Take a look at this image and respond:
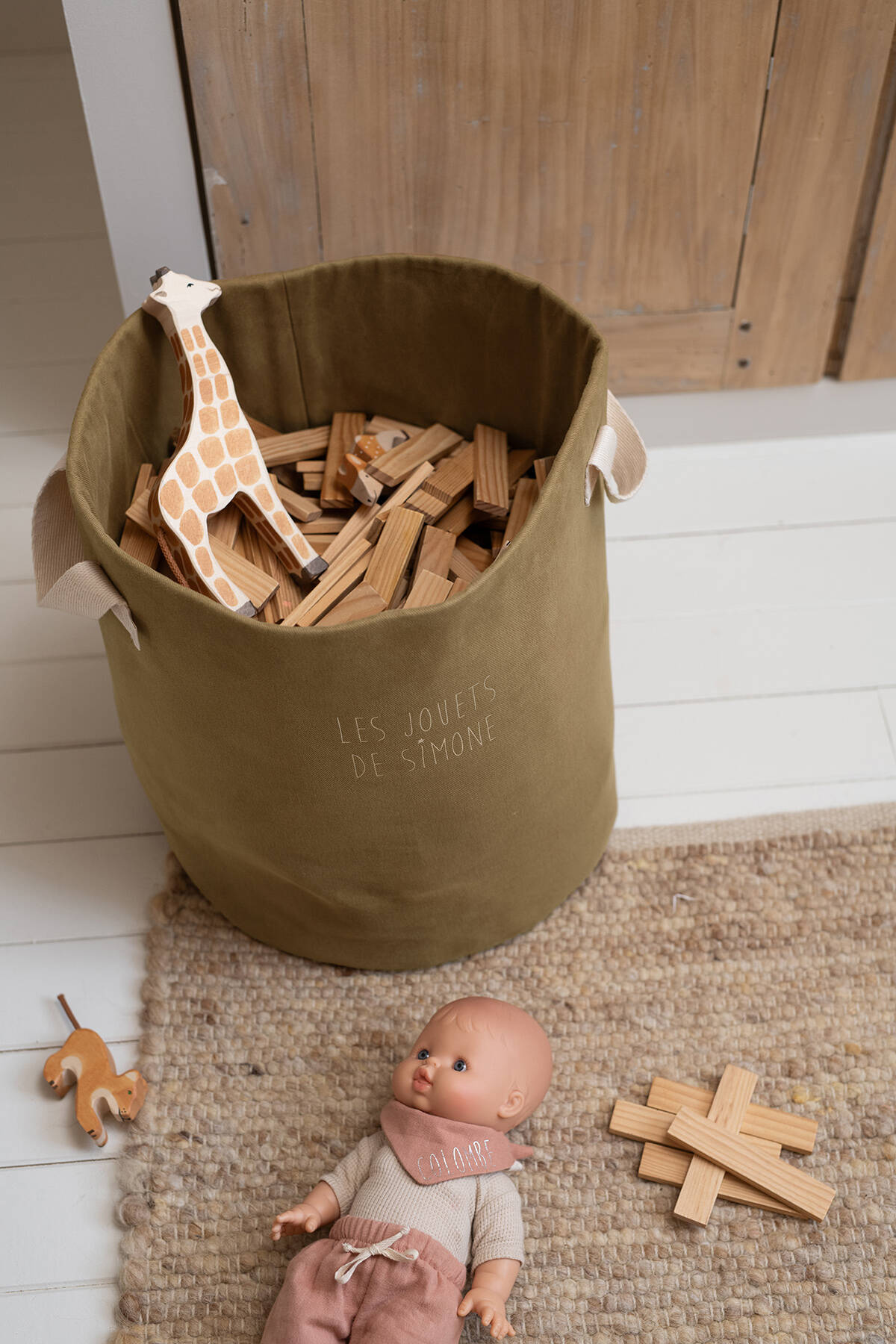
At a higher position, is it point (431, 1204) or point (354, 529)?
point (354, 529)

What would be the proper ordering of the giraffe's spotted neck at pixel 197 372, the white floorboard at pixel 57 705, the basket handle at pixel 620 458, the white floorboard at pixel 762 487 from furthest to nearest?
1. the white floorboard at pixel 762 487
2. the white floorboard at pixel 57 705
3. the giraffe's spotted neck at pixel 197 372
4. the basket handle at pixel 620 458

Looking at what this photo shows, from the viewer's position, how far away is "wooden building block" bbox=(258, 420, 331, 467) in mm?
1231

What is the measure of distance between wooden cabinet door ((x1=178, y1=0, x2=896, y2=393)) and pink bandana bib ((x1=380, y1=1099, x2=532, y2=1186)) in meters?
0.98

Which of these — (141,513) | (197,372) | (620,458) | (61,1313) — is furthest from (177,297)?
(61,1313)

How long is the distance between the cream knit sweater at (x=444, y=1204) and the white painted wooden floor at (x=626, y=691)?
0.22 meters

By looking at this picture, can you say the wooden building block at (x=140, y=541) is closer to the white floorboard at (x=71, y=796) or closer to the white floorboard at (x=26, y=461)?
the white floorboard at (x=71, y=796)

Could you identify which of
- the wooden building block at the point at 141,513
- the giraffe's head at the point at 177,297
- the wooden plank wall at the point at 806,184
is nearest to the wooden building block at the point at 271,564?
the wooden building block at the point at 141,513

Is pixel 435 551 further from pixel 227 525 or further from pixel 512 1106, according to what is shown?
pixel 512 1106

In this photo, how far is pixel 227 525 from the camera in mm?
1145

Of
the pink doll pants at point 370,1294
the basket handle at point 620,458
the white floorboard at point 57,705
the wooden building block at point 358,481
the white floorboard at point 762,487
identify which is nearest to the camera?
the pink doll pants at point 370,1294

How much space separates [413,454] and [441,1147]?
670 mm

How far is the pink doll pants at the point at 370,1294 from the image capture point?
87 cm

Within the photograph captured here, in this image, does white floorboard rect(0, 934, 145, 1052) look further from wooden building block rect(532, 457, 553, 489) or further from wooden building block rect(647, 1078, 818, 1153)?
wooden building block rect(532, 457, 553, 489)

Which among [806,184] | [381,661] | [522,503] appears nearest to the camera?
[381,661]
